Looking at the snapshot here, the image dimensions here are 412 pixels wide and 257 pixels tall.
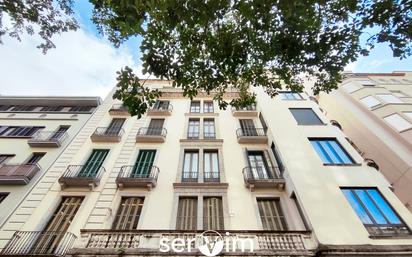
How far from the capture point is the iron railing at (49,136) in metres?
14.4

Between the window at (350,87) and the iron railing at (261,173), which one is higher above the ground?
the window at (350,87)

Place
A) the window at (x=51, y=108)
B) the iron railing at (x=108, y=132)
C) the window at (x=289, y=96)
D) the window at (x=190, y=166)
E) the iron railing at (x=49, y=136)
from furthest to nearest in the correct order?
the window at (x=51, y=108) < the window at (x=289, y=96) < the iron railing at (x=108, y=132) < the iron railing at (x=49, y=136) < the window at (x=190, y=166)

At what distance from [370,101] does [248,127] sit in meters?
10.7

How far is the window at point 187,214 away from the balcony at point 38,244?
4.28m

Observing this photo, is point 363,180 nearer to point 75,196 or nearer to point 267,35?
point 267,35

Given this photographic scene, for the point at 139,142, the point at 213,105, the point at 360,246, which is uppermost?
the point at 213,105

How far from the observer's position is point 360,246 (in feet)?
27.4

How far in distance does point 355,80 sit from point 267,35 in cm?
1749

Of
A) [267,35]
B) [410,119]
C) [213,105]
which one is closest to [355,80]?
[410,119]

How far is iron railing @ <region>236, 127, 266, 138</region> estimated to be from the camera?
1526 cm

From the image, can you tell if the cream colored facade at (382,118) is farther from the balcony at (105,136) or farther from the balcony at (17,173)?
the balcony at (17,173)

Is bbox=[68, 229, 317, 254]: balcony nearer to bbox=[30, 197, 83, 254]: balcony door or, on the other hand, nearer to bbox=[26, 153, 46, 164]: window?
bbox=[30, 197, 83, 254]: balcony door

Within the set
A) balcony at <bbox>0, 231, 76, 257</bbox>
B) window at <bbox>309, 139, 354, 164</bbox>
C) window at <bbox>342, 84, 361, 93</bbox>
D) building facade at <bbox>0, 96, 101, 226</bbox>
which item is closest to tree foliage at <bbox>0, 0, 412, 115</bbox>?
window at <bbox>309, 139, 354, 164</bbox>

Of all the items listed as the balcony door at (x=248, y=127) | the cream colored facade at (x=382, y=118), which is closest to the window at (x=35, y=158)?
the balcony door at (x=248, y=127)
